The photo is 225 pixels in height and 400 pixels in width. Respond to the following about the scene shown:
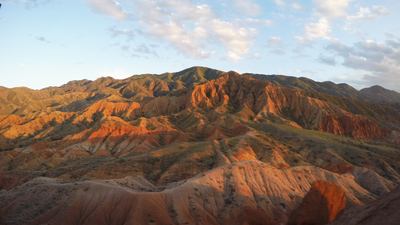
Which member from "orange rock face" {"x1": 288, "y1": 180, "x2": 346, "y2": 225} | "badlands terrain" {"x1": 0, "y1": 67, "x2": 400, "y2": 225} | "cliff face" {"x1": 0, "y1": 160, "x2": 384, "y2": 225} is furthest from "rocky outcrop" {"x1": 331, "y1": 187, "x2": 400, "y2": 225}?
"cliff face" {"x1": 0, "y1": 160, "x2": 384, "y2": 225}

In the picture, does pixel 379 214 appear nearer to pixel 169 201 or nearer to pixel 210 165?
pixel 169 201

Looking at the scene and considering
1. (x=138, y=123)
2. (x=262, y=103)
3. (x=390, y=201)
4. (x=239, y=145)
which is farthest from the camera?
(x=262, y=103)

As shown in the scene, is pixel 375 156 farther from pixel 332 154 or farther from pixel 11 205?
pixel 11 205

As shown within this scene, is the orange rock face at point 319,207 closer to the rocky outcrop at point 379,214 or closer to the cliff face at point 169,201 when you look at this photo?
the cliff face at point 169,201

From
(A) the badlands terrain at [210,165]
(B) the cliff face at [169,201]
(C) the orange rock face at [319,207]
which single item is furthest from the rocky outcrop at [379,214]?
(B) the cliff face at [169,201]

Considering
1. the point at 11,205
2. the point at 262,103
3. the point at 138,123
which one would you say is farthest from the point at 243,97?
the point at 11,205

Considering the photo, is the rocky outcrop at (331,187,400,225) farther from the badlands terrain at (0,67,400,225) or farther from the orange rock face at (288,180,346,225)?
the orange rock face at (288,180,346,225)
